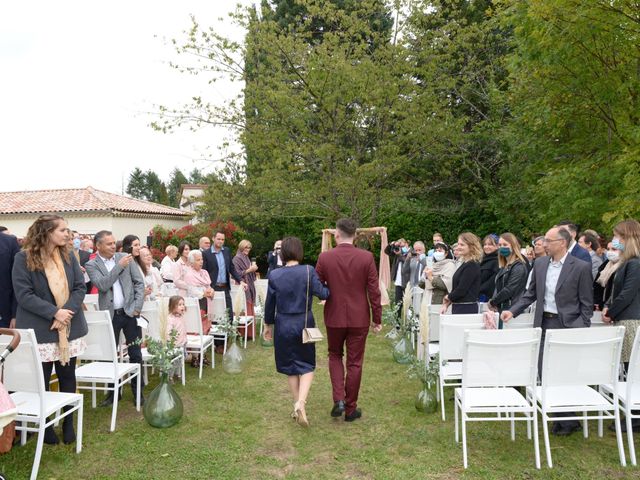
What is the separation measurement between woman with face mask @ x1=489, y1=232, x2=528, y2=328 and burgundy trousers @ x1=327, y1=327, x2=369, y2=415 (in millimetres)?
1829

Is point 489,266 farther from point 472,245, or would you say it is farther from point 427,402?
point 427,402

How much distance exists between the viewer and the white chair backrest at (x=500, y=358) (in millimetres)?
3732

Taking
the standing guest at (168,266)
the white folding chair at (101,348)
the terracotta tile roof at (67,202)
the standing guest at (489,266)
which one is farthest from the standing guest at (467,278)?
the terracotta tile roof at (67,202)

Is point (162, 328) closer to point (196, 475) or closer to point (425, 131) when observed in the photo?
point (196, 475)

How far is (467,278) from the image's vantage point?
567 cm

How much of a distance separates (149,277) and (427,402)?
13.6 ft

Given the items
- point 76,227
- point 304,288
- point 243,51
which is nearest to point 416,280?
point 304,288

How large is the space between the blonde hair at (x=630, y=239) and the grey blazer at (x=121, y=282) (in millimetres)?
4773

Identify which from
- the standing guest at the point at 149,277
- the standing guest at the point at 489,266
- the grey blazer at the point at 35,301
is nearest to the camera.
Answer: the grey blazer at the point at 35,301

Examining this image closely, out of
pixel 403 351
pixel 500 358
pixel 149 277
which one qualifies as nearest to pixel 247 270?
pixel 149 277

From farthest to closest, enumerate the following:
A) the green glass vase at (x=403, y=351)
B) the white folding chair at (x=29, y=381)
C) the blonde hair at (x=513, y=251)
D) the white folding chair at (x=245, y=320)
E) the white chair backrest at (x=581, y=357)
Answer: the white folding chair at (x=245, y=320), the green glass vase at (x=403, y=351), the blonde hair at (x=513, y=251), the white chair backrest at (x=581, y=357), the white folding chair at (x=29, y=381)

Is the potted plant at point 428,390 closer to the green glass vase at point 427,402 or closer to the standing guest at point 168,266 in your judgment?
the green glass vase at point 427,402

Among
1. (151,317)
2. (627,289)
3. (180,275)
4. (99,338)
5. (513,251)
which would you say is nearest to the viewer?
(627,289)

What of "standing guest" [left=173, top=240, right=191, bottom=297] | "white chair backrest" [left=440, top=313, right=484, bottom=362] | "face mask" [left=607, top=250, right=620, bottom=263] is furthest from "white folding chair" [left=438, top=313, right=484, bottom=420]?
"standing guest" [left=173, top=240, right=191, bottom=297]
